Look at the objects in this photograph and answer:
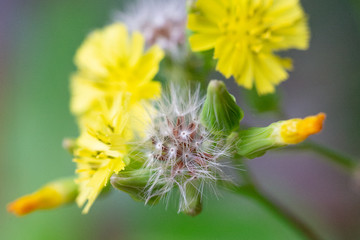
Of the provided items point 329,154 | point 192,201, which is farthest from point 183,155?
point 329,154

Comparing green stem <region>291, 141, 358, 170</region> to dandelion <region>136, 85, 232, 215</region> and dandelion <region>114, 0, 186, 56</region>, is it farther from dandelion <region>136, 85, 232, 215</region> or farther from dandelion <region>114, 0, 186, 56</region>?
dandelion <region>114, 0, 186, 56</region>

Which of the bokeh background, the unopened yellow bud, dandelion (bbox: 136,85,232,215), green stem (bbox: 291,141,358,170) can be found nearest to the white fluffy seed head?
dandelion (bbox: 136,85,232,215)

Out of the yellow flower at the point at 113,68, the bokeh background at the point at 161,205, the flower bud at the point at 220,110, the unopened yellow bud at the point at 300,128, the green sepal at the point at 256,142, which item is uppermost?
the yellow flower at the point at 113,68

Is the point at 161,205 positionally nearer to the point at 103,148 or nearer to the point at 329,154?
the point at 329,154

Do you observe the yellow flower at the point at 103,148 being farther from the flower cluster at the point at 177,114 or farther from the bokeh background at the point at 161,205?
the bokeh background at the point at 161,205

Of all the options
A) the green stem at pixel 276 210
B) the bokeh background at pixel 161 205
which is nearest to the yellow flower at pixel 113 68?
the green stem at pixel 276 210

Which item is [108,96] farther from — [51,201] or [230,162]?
[230,162]

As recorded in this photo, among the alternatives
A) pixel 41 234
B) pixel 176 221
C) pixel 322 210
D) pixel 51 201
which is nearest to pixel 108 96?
pixel 51 201
